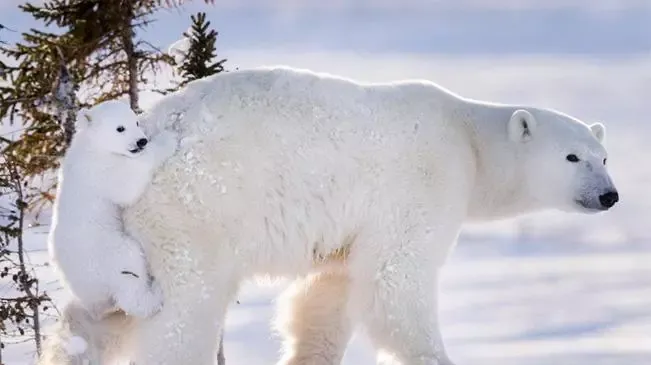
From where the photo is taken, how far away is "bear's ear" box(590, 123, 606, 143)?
9.12 meters

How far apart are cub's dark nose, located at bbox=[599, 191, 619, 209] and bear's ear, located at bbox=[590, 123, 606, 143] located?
0.63 metres

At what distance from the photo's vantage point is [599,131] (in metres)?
9.12

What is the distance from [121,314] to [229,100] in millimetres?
1606

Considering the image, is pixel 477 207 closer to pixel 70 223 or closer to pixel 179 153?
pixel 179 153

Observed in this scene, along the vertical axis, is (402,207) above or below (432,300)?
above

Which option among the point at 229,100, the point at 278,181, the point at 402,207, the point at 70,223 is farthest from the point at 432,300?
the point at 70,223

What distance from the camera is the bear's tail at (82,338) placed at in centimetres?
781

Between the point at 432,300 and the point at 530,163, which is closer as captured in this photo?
the point at 432,300

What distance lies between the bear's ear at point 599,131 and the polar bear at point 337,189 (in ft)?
0.18

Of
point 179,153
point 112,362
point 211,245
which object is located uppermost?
point 179,153

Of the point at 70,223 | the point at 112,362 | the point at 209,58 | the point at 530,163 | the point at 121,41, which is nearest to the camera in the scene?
the point at 70,223

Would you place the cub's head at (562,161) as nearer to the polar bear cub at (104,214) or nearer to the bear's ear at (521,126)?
the bear's ear at (521,126)

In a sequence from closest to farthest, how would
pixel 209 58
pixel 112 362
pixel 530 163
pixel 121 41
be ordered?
1. pixel 112 362
2. pixel 530 163
3. pixel 121 41
4. pixel 209 58

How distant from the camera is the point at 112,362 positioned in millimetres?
8070
